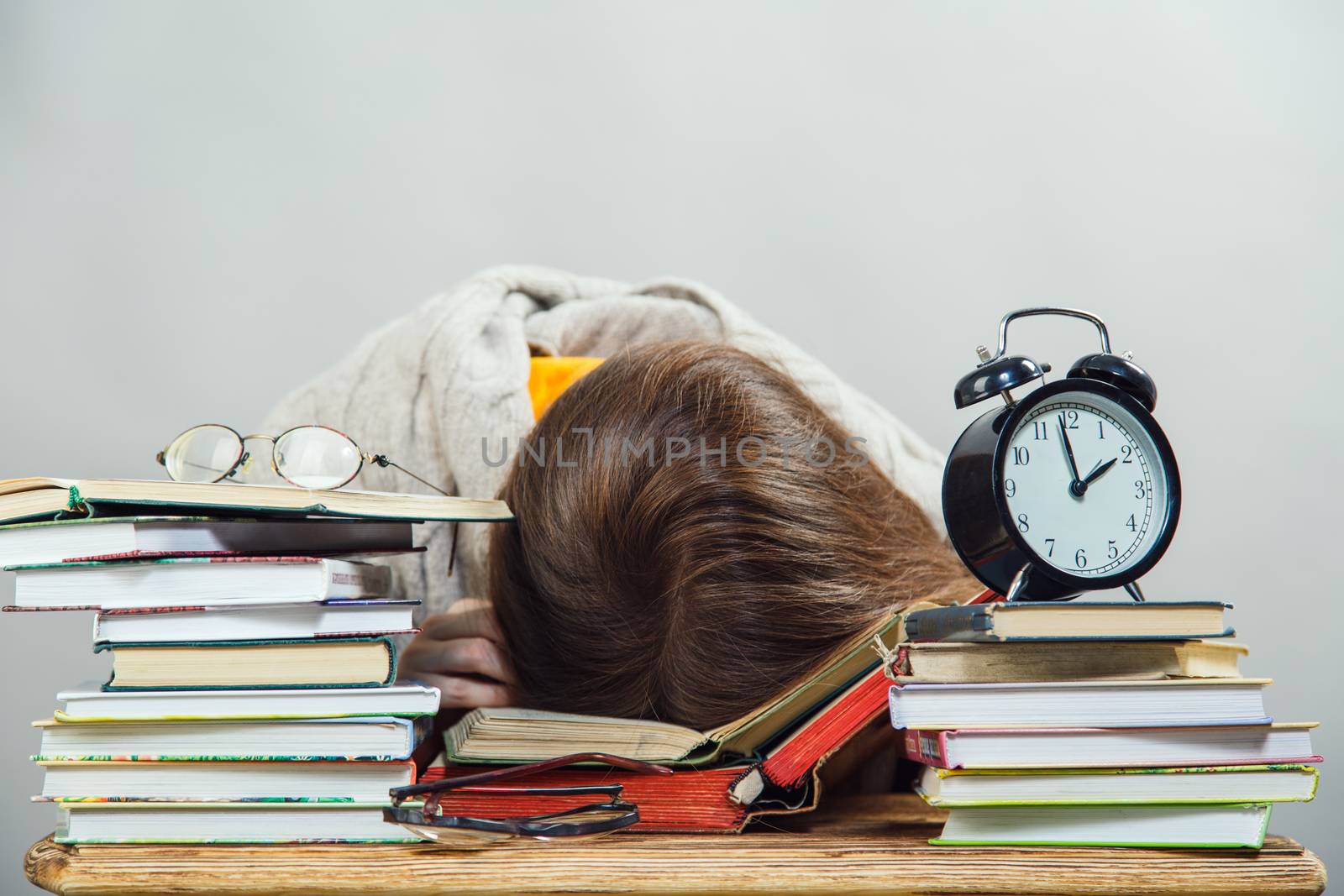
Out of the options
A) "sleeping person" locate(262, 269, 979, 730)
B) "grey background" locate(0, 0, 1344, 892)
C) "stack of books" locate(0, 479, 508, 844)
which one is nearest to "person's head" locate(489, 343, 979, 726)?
"sleeping person" locate(262, 269, 979, 730)

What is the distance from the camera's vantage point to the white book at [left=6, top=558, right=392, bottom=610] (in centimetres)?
76

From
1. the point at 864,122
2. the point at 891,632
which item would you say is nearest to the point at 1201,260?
the point at 864,122

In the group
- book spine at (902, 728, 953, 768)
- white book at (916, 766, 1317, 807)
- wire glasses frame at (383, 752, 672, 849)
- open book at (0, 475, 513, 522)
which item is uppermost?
open book at (0, 475, 513, 522)

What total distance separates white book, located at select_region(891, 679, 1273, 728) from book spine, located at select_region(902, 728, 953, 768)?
0.02 meters

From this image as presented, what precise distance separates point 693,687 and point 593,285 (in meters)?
0.87

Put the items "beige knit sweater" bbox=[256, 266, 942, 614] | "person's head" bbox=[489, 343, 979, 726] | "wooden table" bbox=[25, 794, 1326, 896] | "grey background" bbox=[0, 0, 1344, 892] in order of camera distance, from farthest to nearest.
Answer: "grey background" bbox=[0, 0, 1344, 892]
"beige knit sweater" bbox=[256, 266, 942, 614]
"person's head" bbox=[489, 343, 979, 726]
"wooden table" bbox=[25, 794, 1326, 896]

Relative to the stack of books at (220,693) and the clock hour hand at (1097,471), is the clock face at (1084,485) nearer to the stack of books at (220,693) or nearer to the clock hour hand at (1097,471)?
the clock hour hand at (1097,471)

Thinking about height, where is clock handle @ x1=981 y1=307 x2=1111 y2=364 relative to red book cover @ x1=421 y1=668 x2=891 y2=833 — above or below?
above

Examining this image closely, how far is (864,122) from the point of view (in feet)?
7.11

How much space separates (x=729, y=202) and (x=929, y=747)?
1639 millimetres

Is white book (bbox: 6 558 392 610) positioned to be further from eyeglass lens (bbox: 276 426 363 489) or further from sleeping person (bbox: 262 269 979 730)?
sleeping person (bbox: 262 269 979 730)

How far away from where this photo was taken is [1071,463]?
76cm

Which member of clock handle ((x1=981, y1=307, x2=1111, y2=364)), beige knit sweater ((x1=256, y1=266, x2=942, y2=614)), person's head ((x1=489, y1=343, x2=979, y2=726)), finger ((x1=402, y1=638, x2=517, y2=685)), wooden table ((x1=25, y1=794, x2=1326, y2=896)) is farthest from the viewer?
beige knit sweater ((x1=256, y1=266, x2=942, y2=614))

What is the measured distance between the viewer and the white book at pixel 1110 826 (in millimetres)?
717
